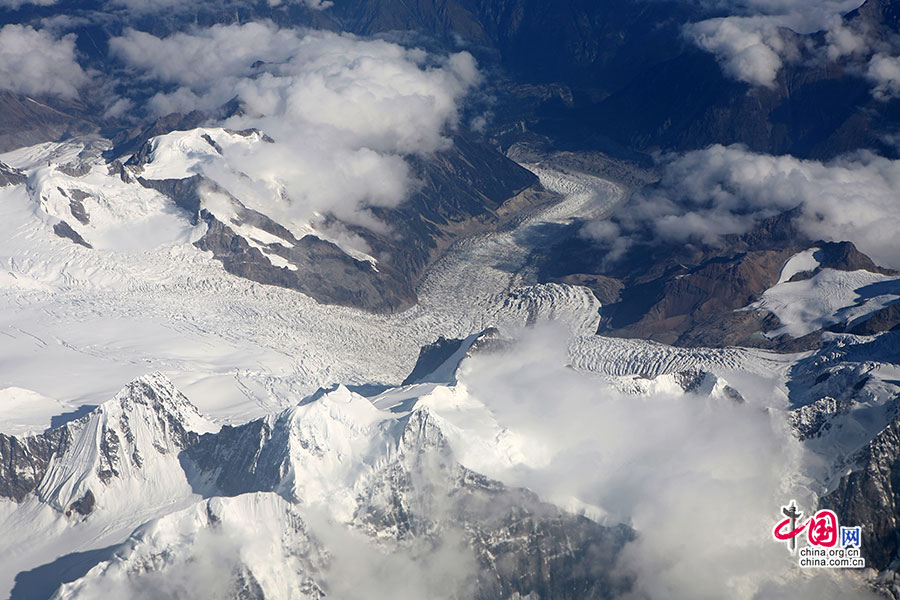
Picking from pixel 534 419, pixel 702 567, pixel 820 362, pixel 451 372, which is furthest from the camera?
pixel 820 362

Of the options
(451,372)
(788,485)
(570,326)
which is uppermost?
(788,485)

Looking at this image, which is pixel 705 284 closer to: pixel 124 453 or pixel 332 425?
pixel 332 425

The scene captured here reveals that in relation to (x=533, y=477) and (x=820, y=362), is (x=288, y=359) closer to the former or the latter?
(x=533, y=477)

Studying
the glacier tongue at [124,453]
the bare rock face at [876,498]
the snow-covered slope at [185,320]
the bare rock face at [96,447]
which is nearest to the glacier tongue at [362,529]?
the glacier tongue at [124,453]

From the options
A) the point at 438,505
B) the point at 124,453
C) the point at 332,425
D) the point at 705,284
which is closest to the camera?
the point at 438,505

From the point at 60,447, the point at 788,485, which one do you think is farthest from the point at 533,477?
the point at 60,447

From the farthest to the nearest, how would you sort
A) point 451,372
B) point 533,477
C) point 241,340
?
point 241,340 → point 451,372 → point 533,477

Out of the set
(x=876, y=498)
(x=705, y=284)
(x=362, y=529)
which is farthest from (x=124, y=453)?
(x=705, y=284)

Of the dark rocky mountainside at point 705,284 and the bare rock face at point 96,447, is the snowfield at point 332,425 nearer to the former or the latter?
the bare rock face at point 96,447

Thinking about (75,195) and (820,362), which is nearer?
(820,362)

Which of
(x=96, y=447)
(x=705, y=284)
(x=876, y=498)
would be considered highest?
(x=876, y=498)

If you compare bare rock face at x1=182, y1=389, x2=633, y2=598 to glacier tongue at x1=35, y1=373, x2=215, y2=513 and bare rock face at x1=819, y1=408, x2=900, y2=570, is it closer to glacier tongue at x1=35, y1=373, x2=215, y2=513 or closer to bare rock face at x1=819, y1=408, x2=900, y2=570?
glacier tongue at x1=35, y1=373, x2=215, y2=513
